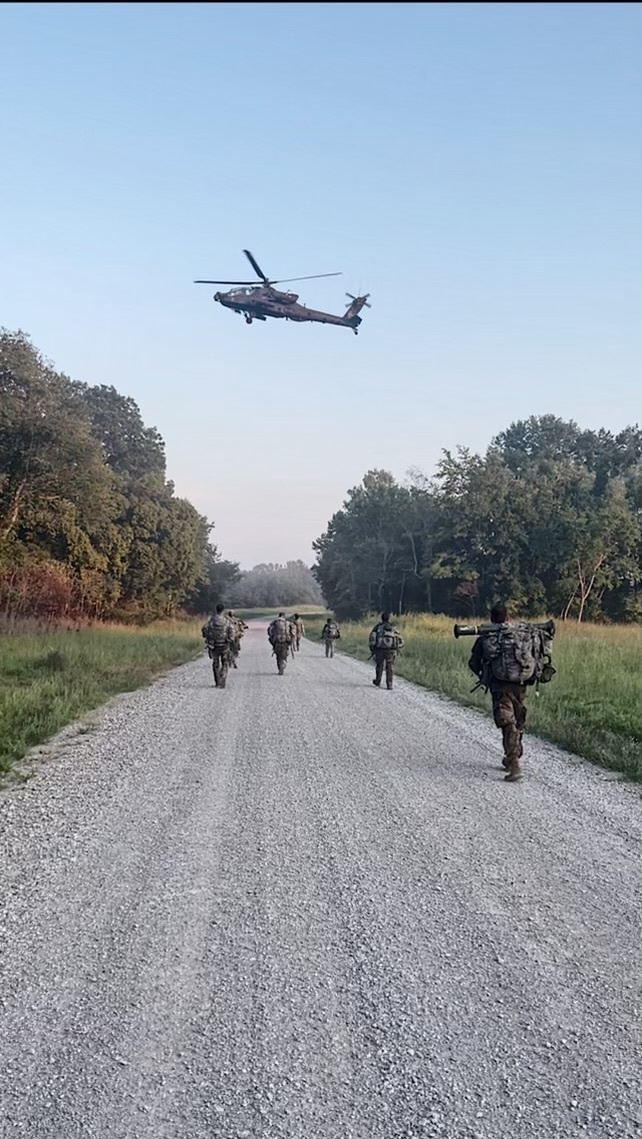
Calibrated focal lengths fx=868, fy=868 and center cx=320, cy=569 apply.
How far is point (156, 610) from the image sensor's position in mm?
55594

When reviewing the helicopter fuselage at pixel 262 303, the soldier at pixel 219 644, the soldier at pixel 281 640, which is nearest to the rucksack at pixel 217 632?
the soldier at pixel 219 644

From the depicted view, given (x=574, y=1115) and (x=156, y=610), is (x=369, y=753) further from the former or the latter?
(x=156, y=610)

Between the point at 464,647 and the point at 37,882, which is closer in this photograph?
the point at 37,882

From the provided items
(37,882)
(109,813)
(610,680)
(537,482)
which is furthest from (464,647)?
(537,482)

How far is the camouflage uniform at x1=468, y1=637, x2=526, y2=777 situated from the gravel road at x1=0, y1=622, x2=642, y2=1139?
31cm

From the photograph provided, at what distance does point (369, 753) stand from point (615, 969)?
6.32 metres

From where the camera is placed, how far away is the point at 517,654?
9.59m

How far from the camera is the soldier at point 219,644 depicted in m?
19.6

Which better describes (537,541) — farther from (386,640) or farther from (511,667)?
(511,667)

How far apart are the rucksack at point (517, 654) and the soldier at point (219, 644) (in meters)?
10.5

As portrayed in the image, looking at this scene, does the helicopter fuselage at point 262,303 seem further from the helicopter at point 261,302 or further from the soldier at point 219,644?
the soldier at point 219,644

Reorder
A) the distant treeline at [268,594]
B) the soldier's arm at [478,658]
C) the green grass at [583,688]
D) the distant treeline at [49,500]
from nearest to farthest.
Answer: the soldier's arm at [478,658]
the green grass at [583,688]
the distant treeline at [49,500]
the distant treeline at [268,594]

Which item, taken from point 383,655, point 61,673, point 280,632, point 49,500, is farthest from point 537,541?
point 61,673

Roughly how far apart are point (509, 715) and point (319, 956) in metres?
5.35
